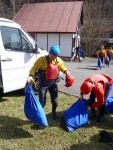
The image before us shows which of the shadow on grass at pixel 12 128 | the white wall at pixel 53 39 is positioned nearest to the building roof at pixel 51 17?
the white wall at pixel 53 39

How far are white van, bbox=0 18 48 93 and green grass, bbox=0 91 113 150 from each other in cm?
78

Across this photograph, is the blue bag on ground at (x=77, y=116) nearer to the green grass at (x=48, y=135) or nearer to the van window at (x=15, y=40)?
the green grass at (x=48, y=135)

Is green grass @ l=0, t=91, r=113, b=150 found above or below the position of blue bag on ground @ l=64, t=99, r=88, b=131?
below

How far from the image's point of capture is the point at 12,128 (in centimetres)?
421

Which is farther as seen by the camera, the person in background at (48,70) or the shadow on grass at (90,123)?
the shadow on grass at (90,123)

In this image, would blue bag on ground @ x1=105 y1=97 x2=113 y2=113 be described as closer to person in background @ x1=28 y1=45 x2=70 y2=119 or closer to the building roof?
person in background @ x1=28 y1=45 x2=70 y2=119

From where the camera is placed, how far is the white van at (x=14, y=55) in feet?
17.2

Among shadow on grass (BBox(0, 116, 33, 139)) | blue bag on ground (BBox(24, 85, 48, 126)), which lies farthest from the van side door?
blue bag on ground (BBox(24, 85, 48, 126))

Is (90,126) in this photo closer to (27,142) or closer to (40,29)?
(27,142)

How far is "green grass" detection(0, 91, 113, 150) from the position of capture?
3662mm

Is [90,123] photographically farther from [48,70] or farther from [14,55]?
[14,55]

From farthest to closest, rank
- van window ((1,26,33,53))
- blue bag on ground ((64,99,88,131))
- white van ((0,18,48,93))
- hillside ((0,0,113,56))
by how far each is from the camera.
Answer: hillside ((0,0,113,56)) → van window ((1,26,33,53)) → white van ((0,18,48,93)) → blue bag on ground ((64,99,88,131))

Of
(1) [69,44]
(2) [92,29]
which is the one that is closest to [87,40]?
(2) [92,29]

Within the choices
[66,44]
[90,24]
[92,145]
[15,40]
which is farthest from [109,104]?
[90,24]
